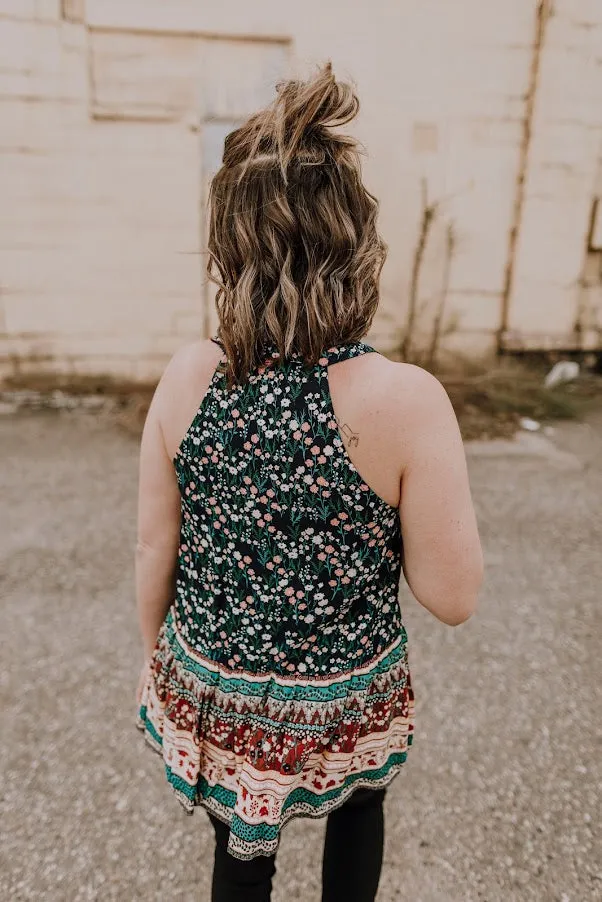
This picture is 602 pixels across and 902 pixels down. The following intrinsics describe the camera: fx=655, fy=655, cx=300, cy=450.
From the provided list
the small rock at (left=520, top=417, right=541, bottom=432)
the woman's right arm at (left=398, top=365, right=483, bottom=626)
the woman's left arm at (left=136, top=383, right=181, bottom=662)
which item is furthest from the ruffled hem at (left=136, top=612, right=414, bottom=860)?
the small rock at (left=520, top=417, right=541, bottom=432)

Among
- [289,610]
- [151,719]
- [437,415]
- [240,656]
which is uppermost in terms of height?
[437,415]

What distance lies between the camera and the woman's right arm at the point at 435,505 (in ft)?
3.03

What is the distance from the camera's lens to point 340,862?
1303 millimetres

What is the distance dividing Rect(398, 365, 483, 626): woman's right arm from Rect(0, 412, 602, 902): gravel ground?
1178 mm

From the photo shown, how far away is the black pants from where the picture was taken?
116 centimetres

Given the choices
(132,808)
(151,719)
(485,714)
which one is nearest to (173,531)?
(151,719)

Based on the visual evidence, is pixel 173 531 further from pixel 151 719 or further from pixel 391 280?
pixel 391 280

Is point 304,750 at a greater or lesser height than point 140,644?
greater

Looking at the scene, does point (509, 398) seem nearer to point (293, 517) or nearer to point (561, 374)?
point (561, 374)

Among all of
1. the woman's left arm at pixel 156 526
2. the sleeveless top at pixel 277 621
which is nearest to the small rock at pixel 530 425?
the sleeveless top at pixel 277 621

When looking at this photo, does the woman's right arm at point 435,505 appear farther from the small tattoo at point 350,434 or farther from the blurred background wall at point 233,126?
Result: the blurred background wall at point 233,126

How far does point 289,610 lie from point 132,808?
4.29 ft

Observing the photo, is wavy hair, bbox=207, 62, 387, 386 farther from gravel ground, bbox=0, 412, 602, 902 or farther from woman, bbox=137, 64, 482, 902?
gravel ground, bbox=0, 412, 602, 902

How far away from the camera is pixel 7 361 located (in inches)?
230
